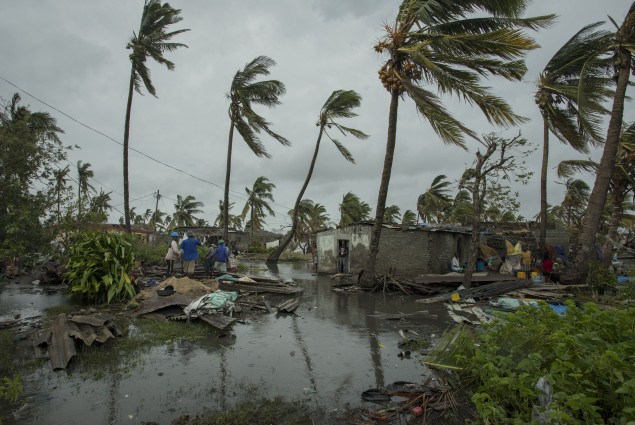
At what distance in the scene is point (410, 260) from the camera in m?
16.7

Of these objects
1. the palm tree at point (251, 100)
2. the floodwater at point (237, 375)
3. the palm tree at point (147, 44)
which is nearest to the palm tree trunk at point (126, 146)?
the palm tree at point (147, 44)

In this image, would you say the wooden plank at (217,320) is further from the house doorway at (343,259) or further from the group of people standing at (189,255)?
the house doorway at (343,259)

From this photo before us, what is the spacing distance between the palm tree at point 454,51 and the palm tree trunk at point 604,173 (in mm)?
4396

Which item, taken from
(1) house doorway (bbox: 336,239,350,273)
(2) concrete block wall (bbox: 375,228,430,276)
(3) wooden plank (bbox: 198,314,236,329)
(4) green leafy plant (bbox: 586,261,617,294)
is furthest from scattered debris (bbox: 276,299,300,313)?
→ (1) house doorway (bbox: 336,239,350,273)

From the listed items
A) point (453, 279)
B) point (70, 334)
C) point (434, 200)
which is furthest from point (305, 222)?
point (70, 334)

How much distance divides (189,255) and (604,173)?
13717 millimetres

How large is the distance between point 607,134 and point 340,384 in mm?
11619

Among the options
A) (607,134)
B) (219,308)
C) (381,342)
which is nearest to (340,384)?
(381,342)

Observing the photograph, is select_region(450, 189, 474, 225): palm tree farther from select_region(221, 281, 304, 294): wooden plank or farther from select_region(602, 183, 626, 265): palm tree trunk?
select_region(221, 281, 304, 294): wooden plank

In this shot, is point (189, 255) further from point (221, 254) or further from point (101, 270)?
A: point (101, 270)

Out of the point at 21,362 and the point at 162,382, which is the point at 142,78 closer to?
the point at 21,362

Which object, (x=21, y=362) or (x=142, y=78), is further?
(x=142, y=78)

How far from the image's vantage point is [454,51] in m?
10.0

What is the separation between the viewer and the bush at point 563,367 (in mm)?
2422
